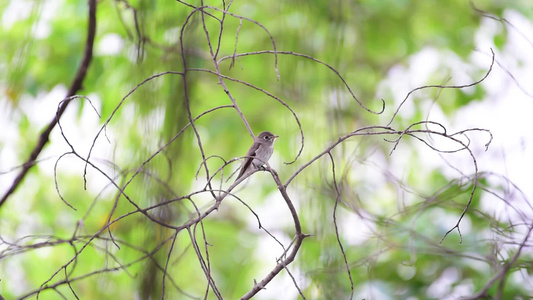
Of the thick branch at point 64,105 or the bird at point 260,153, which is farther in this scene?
the bird at point 260,153

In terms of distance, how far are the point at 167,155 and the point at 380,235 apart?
1139 mm

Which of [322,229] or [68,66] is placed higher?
[68,66]

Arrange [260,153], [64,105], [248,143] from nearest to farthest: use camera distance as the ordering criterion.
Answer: [64,105], [260,153], [248,143]

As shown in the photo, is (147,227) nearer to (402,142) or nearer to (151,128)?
(151,128)

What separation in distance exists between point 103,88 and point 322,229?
2.73 m

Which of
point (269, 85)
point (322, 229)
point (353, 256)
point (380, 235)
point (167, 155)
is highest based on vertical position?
point (269, 85)

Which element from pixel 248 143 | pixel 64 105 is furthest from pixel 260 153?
pixel 248 143

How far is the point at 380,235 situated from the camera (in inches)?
89.0

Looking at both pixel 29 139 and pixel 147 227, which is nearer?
pixel 147 227

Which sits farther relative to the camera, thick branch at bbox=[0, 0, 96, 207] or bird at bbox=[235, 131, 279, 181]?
bird at bbox=[235, 131, 279, 181]

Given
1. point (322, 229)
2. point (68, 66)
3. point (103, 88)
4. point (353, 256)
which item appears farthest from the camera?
point (103, 88)

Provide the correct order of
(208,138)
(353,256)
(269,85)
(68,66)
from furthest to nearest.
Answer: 1. (208,138)
2. (269,85)
3. (68,66)
4. (353,256)

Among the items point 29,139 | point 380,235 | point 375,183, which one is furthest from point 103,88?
point 375,183

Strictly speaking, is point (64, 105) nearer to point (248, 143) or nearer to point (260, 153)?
point (260, 153)
